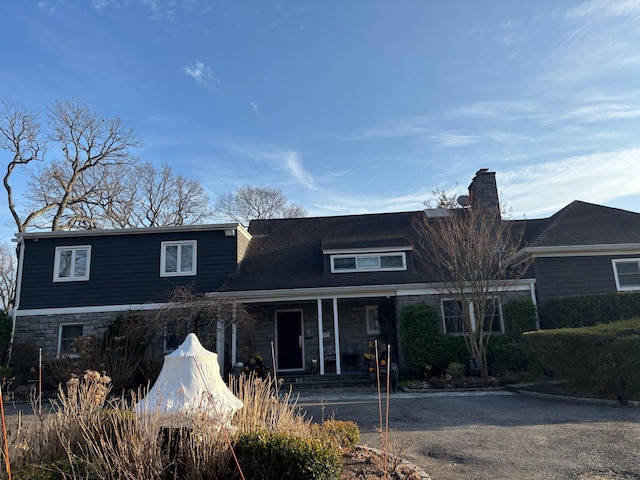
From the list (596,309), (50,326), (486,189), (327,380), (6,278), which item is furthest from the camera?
(6,278)

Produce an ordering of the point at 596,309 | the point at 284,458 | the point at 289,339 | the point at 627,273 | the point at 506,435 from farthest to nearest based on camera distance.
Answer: the point at 289,339
the point at 627,273
the point at 596,309
the point at 506,435
the point at 284,458

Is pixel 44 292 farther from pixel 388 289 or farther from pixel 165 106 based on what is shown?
pixel 388 289

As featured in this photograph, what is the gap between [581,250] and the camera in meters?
13.9

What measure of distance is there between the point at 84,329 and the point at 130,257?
9.20 ft

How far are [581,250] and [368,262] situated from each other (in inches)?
268

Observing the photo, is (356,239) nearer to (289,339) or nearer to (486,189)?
(289,339)

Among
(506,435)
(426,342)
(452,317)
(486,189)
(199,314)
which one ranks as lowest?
(506,435)

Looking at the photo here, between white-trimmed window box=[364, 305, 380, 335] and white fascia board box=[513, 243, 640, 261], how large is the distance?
5.28 m

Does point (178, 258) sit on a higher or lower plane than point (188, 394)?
higher

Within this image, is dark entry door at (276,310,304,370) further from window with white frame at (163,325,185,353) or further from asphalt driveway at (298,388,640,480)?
asphalt driveway at (298,388,640,480)

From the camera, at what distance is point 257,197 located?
35.2 meters

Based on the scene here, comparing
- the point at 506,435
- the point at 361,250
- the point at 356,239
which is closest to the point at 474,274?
the point at 361,250

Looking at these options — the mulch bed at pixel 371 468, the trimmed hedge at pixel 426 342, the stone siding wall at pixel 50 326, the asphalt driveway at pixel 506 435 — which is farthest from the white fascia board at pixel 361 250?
the mulch bed at pixel 371 468

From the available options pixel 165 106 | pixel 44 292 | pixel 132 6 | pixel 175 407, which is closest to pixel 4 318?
pixel 44 292
